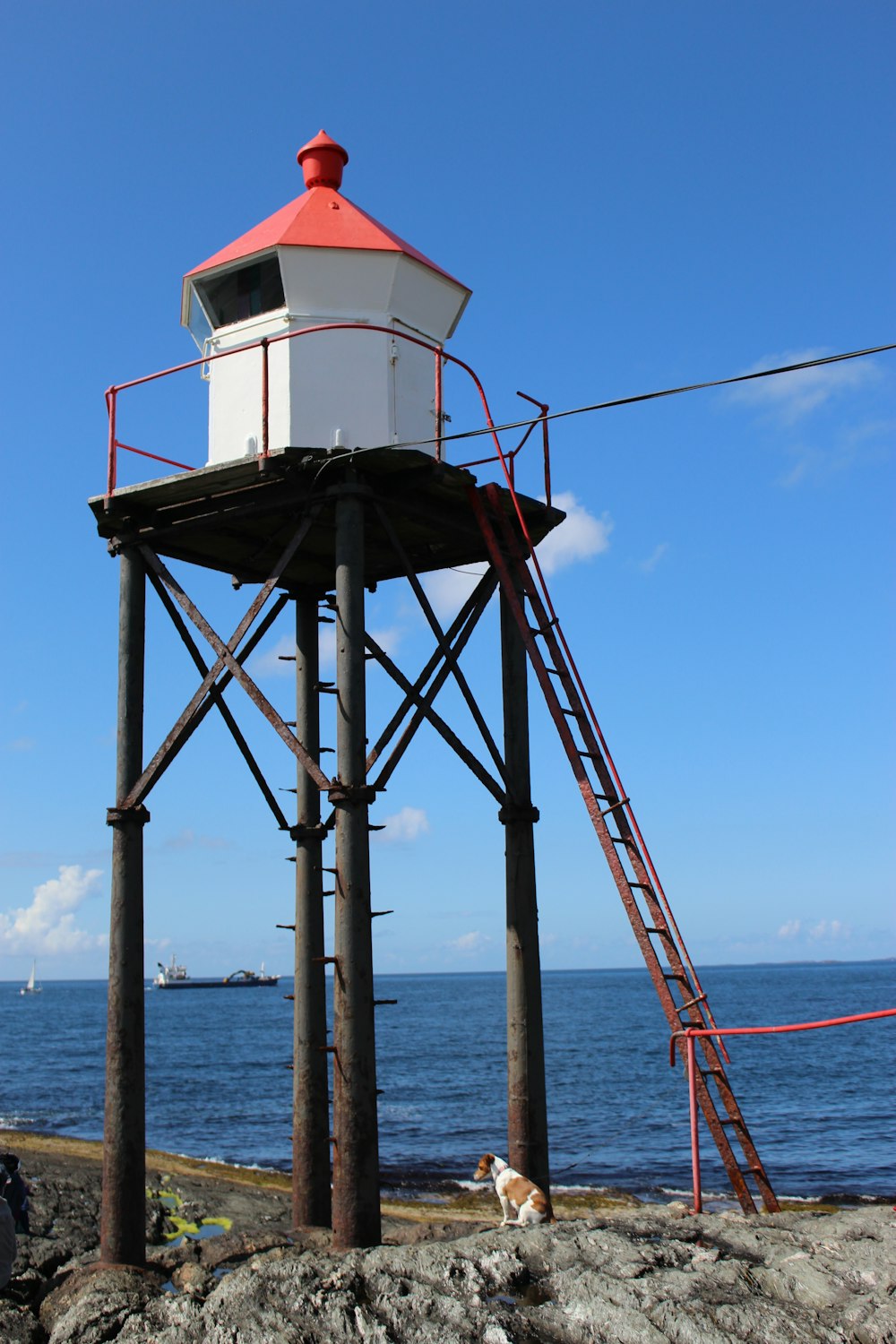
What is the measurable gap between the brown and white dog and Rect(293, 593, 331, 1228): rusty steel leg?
3.10 metres

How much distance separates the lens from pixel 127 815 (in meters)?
12.8

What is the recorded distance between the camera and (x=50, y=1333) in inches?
399

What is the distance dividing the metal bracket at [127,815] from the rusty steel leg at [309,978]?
7.74 feet

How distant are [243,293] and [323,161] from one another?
2199mm

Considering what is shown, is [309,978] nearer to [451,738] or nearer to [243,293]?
[451,738]

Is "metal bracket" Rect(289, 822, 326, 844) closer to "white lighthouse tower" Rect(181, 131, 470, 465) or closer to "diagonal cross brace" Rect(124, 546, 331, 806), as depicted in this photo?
"diagonal cross brace" Rect(124, 546, 331, 806)

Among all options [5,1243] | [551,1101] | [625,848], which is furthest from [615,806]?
[551,1101]

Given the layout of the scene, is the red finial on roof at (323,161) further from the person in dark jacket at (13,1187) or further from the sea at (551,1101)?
the sea at (551,1101)

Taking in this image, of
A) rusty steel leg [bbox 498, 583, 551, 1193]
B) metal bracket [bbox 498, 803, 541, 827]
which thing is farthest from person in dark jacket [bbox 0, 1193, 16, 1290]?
metal bracket [bbox 498, 803, 541, 827]

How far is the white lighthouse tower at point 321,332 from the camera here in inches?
497

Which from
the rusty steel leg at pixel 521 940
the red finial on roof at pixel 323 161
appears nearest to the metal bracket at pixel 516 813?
the rusty steel leg at pixel 521 940

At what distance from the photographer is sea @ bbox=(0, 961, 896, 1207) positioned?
28.4 meters

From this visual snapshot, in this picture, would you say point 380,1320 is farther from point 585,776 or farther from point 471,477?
point 471,477

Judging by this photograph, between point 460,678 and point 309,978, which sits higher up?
point 460,678
